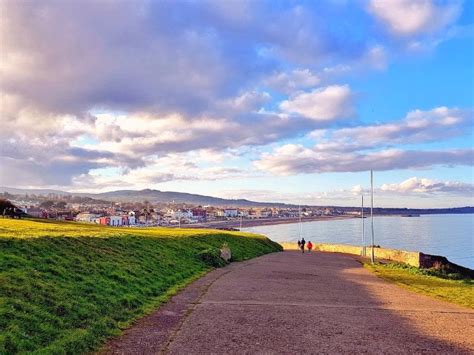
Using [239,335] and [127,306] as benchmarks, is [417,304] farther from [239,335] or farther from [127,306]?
[127,306]

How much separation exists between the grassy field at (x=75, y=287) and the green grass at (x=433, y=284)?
35.3 ft

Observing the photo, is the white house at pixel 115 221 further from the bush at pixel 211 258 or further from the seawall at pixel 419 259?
the bush at pixel 211 258

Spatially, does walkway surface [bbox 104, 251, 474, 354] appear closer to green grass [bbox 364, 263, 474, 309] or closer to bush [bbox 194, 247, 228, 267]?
green grass [bbox 364, 263, 474, 309]

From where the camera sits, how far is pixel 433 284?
23.8 m

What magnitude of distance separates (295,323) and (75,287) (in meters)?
6.29

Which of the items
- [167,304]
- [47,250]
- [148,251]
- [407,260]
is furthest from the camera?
[407,260]

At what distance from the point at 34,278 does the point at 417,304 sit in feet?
42.2

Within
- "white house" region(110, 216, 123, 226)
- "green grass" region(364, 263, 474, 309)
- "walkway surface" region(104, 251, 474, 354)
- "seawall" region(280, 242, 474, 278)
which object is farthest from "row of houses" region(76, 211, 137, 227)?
"walkway surface" region(104, 251, 474, 354)

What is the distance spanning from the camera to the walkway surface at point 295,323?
31.6 ft

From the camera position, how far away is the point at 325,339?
33.8ft

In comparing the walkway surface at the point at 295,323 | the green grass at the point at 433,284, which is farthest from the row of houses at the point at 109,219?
the walkway surface at the point at 295,323

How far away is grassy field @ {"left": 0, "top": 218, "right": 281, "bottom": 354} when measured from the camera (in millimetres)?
9148

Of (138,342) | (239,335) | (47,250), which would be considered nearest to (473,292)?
(239,335)

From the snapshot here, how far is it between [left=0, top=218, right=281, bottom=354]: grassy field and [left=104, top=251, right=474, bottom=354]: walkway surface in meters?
0.80
